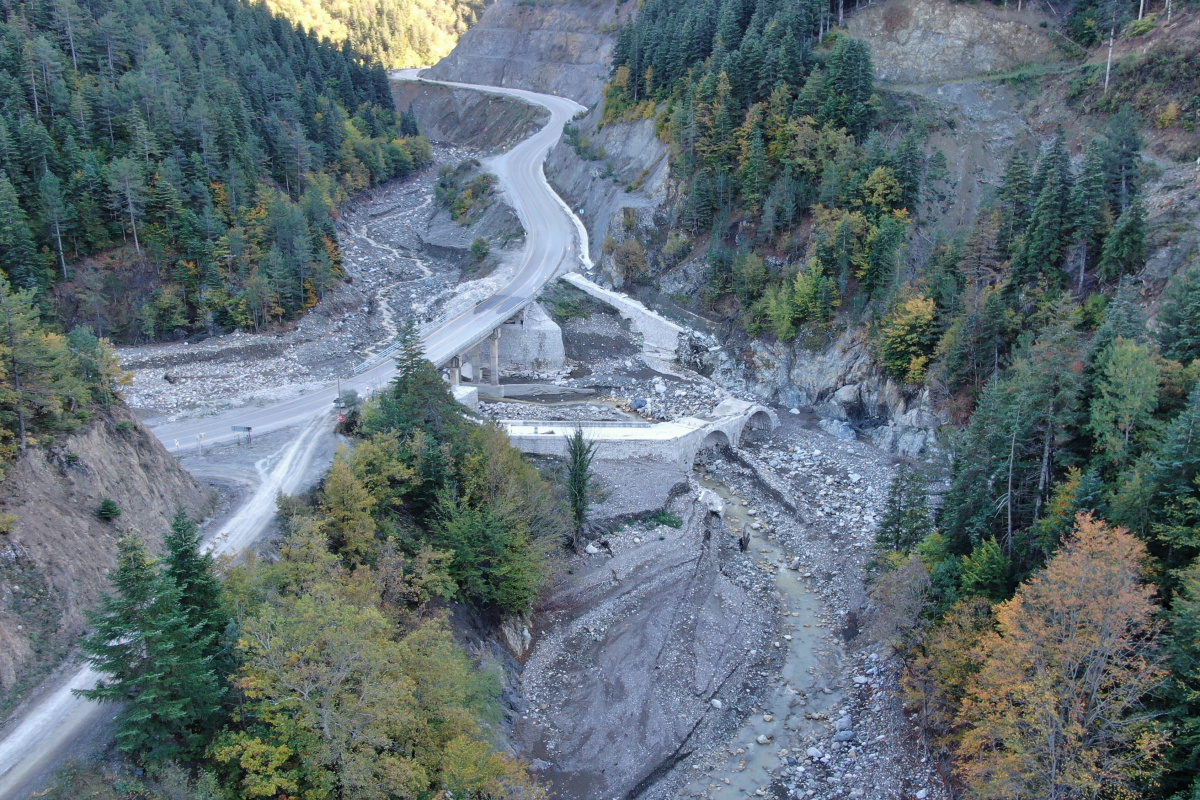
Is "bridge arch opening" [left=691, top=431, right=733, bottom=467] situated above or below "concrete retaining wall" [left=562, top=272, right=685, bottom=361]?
below

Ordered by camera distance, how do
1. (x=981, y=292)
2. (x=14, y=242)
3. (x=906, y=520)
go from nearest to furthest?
(x=906, y=520)
(x=981, y=292)
(x=14, y=242)

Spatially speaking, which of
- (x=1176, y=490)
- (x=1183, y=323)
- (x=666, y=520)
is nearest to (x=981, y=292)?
(x=1183, y=323)

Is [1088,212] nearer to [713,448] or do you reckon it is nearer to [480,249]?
[713,448]

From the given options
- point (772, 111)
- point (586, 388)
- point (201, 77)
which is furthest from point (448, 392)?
point (201, 77)

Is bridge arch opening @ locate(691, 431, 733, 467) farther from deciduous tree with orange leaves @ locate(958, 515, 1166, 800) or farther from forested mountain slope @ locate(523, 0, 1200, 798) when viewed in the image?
deciduous tree with orange leaves @ locate(958, 515, 1166, 800)

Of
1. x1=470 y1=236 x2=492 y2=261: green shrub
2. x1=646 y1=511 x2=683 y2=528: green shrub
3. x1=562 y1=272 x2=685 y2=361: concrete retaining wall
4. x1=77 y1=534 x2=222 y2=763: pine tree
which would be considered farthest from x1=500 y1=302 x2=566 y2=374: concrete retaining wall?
x1=77 y1=534 x2=222 y2=763: pine tree

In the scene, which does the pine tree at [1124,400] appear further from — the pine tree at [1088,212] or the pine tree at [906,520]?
the pine tree at [1088,212]

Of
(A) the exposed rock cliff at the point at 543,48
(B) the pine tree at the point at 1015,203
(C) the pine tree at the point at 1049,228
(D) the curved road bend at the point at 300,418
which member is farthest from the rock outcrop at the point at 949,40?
(A) the exposed rock cliff at the point at 543,48
